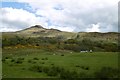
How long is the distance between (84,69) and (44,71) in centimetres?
412

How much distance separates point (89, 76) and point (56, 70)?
16.4 ft

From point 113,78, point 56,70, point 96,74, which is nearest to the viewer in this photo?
point 113,78

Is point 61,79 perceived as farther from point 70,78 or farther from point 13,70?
point 13,70

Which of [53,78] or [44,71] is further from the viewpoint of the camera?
[44,71]

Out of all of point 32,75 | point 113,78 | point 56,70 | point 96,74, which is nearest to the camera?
point 113,78

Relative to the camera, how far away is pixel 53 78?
84.6 ft

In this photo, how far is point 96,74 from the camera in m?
24.8

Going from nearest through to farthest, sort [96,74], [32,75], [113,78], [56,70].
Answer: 1. [113,78]
2. [96,74]
3. [32,75]
4. [56,70]

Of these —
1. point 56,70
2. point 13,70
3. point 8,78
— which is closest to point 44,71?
point 56,70

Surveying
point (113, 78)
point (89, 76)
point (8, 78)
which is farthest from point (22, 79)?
point (113, 78)

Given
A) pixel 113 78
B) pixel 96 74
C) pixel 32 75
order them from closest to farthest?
1. pixel 113 78
2. pixel 96 74
3. pixel 32 75

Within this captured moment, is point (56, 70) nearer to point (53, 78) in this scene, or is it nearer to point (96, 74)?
point (53, 78)

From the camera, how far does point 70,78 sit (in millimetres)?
25000

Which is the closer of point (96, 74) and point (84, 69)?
point (96, 74)
